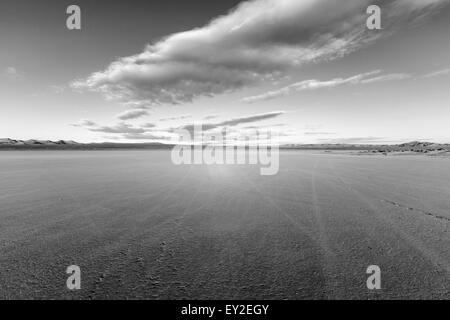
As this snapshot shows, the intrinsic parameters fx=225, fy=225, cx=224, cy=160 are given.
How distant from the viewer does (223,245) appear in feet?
12.0

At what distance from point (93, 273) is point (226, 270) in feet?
5.45

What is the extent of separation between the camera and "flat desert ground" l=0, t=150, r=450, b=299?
8.30ft

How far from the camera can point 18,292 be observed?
95.7 inches

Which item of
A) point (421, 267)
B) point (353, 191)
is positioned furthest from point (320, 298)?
point (353, 191)

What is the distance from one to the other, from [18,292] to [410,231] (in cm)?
589

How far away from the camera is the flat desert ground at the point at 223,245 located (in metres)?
2.53
